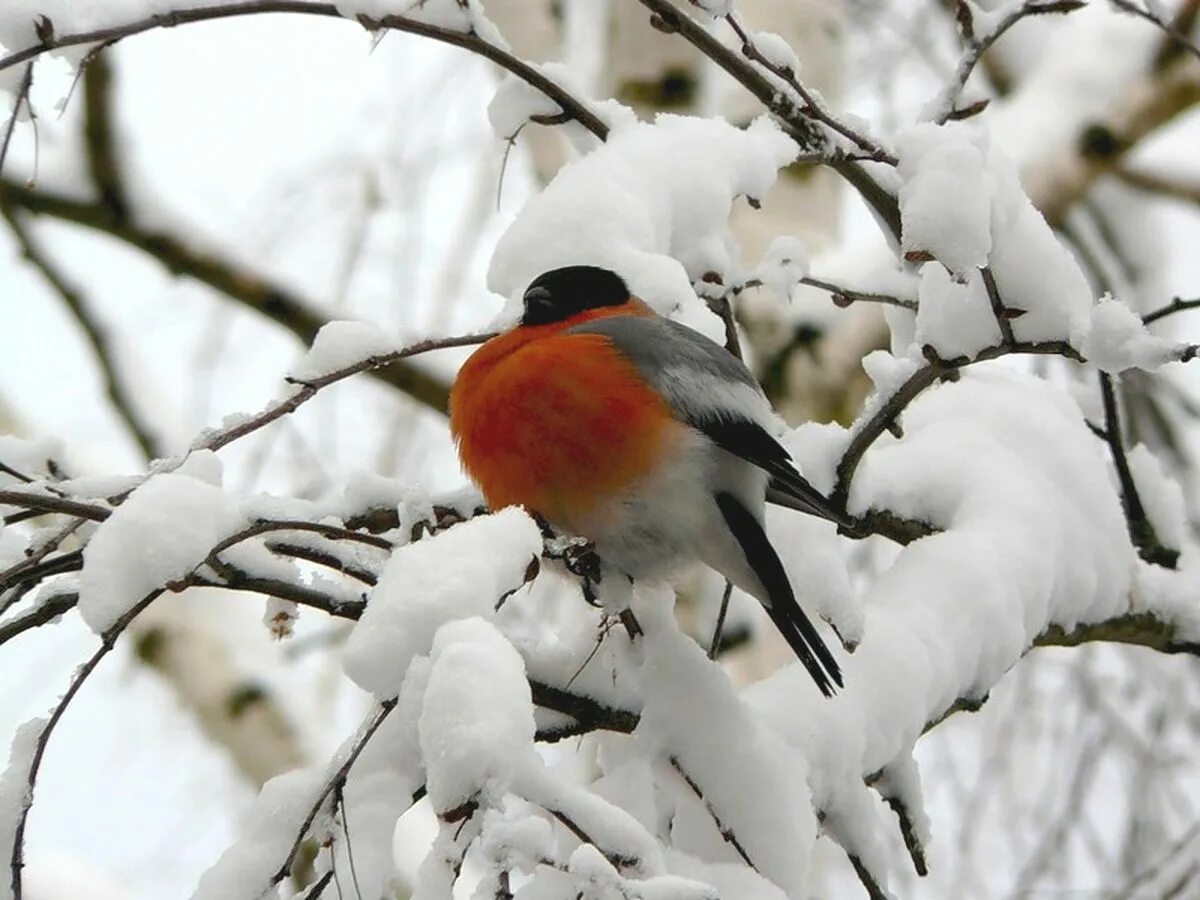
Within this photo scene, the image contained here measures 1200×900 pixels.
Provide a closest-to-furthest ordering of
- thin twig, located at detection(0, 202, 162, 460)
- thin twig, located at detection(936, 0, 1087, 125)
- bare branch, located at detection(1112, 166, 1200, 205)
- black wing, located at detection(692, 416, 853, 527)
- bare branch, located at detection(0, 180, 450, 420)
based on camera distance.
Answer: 1. black wing, located at detection(692, 416, 853, 527)
2. thin twig, located at detection(936, 0, 1087, 125)
3. bare branch, located at detection(0, 180, 450, 420)
4. thin twig, located at detection(0, 202, 162, 460)
5. bare branch, located at detection(1112, 166, 1200, 205)

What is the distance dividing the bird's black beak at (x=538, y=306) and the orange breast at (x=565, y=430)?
5 centimetres

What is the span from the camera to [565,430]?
122 cm

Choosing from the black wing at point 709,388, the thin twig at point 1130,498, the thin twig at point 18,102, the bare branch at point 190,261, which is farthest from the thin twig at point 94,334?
→ the thin twig at point 1130,498

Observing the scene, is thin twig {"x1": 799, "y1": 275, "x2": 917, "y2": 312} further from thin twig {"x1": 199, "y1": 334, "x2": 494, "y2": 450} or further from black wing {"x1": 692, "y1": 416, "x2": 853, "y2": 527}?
thin twig {"x1": 199, "y1": 334, "x2": 494, "y2": 450}

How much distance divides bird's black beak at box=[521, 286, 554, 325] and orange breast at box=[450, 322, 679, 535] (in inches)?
2.1

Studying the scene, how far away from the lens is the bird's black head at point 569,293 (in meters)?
1.34

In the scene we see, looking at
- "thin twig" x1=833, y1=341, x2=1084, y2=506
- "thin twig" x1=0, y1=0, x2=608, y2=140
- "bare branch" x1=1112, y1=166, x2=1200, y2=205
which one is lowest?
"thin twig" x1=833, y1=341, x2=1084, y2=506

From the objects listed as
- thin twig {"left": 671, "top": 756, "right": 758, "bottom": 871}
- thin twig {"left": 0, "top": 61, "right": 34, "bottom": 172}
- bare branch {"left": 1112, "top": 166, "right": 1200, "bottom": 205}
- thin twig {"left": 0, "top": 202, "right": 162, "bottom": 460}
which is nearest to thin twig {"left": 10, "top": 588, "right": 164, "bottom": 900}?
thin twig {"left": 671, "top": 756, "right": 758, "bottom": 871}

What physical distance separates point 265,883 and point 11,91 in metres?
0.73

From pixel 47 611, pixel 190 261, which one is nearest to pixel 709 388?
pixel 47 611

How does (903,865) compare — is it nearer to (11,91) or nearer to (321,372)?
(321,372)

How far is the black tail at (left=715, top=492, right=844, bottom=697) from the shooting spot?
1.10m

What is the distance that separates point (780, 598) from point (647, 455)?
17cm

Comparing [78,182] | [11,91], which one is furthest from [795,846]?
[78,182]
